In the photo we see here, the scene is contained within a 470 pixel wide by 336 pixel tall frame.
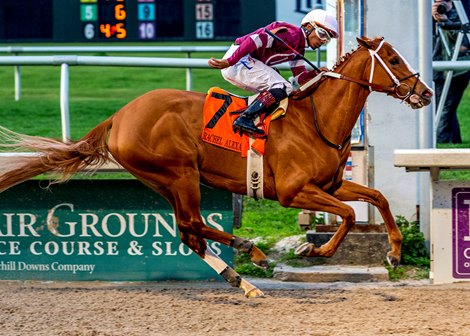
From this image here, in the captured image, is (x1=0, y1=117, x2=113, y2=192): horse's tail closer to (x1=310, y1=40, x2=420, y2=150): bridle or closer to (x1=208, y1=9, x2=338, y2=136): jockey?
(x1=208, y1=9, x2=338, y2=136): jockey

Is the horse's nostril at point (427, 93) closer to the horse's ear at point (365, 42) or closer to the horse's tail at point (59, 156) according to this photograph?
the horse's ear at point (365, 42)

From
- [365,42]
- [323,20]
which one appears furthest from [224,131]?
[365,42]

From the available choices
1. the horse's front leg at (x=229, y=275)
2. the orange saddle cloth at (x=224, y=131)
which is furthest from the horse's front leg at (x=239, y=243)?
the orange saddle cloth at (x=224, y=131)

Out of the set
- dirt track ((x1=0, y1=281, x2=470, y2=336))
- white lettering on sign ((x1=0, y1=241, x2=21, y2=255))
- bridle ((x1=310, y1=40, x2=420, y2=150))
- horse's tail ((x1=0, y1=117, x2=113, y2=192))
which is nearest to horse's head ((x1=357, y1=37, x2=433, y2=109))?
bridle ((x1=310, y1=40, x2=420, y2=150))

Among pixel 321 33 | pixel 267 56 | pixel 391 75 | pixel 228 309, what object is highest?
pixel 321 33

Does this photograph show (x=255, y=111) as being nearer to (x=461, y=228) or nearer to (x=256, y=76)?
(x=256, y=76)

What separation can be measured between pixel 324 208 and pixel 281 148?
450 mm

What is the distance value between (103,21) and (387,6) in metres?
6.14

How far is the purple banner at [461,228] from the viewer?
7145mm

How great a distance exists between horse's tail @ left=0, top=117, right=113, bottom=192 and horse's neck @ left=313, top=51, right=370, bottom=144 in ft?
4.31

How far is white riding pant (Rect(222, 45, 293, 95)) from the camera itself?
6.88m

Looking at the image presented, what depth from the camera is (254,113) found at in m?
6.73

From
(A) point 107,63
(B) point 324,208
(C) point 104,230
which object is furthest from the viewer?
(A) point 107,63

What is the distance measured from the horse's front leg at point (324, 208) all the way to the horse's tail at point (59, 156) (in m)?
1.26
